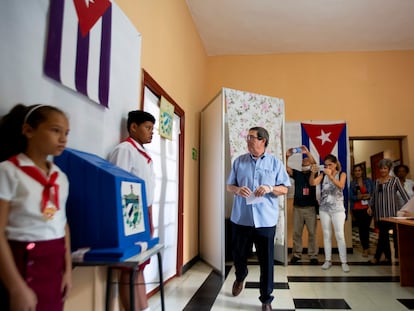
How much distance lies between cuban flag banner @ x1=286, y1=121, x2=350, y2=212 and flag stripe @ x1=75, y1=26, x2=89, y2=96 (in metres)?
4.21

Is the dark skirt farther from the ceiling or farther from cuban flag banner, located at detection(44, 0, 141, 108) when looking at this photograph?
the ceiling

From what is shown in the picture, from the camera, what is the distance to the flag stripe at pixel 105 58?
1.69 metres

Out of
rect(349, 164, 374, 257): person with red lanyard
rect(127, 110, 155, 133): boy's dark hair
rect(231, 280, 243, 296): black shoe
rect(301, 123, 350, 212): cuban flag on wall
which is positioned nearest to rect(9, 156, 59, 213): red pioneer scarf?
rect(127, 110, 155, 133): boy's dark hair

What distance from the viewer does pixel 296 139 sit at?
17.5 ft

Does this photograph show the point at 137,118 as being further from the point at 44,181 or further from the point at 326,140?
the point at 326,140

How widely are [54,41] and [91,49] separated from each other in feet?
0.90

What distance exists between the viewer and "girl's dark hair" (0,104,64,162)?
3.37 feet

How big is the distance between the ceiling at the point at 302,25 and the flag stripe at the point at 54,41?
3.03 meters

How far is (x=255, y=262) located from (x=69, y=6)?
3.82 m

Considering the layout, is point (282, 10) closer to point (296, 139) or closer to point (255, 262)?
point (296, 139)

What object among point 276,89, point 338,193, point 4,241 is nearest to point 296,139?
point 276,89

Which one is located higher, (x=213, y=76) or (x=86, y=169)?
(x=213, y=76)

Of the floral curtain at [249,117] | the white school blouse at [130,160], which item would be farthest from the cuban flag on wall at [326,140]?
the white school blouse at [130,160]

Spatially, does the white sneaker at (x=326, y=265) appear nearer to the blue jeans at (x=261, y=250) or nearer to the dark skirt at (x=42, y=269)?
the blue jeans at (x=261, y=250)
